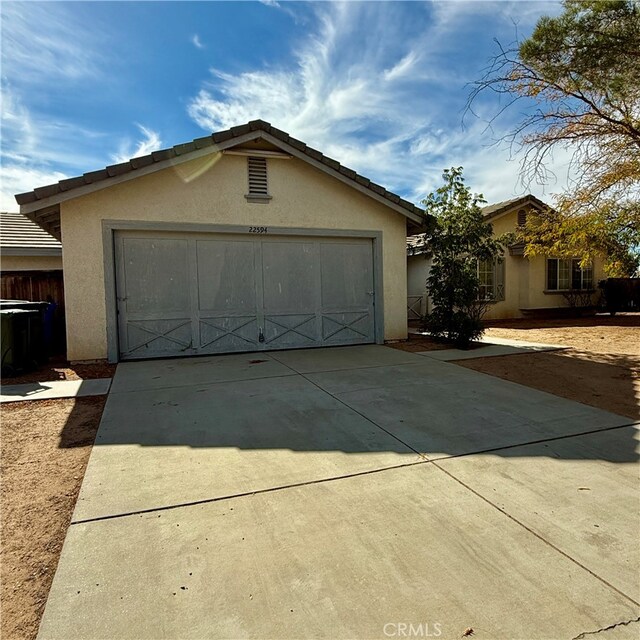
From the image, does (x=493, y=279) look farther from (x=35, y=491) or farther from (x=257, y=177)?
(x=35, y=491)

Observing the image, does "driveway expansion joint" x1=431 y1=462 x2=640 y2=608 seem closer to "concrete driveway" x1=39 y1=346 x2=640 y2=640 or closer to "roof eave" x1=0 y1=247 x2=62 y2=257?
"concrete driveway" x1=39 y1=346 x2=640 y2=640

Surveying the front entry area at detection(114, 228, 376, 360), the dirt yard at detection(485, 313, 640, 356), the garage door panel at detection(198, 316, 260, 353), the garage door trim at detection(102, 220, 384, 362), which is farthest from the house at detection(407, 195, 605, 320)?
the garage door panel at detection(198, 316, 260, 353)

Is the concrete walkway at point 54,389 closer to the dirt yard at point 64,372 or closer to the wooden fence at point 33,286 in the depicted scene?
the dirt yard at point 64,372

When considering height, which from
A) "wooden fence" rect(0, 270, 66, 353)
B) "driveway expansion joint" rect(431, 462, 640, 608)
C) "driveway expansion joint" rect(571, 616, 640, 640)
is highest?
"wooden fence" rect(0, 270, 66, 353)

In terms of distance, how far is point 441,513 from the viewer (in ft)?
8.62

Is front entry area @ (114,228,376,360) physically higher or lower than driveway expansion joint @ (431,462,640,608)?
higher

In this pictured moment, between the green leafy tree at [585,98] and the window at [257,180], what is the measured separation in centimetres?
440

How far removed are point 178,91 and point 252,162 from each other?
208 cm

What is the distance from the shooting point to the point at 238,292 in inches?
344

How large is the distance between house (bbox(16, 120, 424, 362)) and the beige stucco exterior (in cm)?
622

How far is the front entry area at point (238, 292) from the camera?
8.13 metres

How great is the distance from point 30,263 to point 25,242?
56 cm

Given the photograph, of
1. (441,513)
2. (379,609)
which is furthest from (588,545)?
(379,609)

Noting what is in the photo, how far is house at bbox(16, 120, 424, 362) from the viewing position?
771 centimetres
